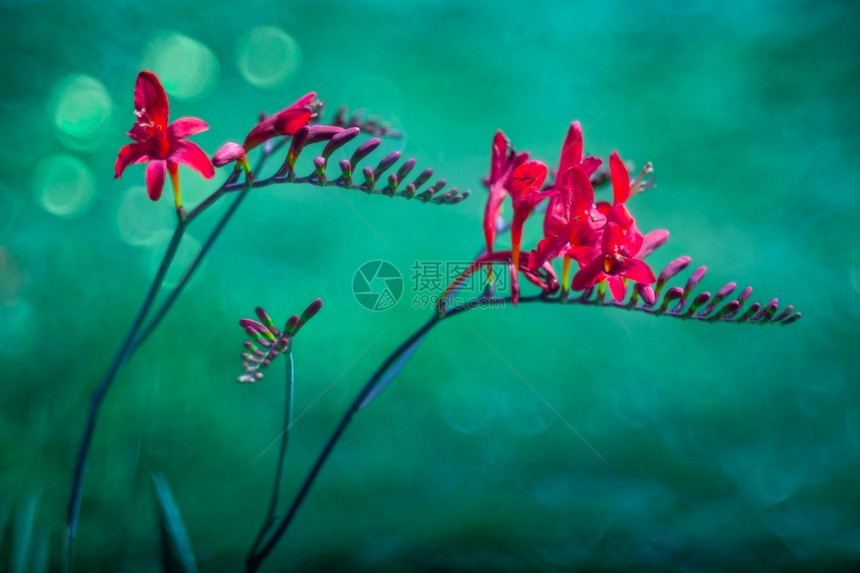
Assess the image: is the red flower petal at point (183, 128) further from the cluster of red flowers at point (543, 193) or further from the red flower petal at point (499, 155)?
the red flower petal at point (499, 155)

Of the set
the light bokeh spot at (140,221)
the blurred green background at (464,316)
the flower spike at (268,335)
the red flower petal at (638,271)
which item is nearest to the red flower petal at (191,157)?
the flower spike at (268,335)

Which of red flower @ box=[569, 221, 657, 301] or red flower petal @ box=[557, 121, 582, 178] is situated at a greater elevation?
red flower petal @ box=[557, 121, 582, 178]

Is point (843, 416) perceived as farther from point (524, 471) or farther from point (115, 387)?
point (115, 387)

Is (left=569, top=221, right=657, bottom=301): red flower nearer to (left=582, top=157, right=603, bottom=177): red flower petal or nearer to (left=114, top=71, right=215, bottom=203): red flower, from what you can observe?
(left=582, top=157, right=603, bottom=177): red flower petal

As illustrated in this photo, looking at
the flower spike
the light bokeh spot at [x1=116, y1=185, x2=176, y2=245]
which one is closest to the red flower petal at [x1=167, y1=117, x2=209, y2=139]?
the flower spike

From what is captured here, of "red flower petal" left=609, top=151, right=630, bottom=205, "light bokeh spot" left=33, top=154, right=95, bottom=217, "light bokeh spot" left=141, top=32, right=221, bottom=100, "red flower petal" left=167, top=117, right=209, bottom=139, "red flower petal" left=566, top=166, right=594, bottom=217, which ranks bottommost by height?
"red flower petal" left=167, top=117, right=209, bottom=139

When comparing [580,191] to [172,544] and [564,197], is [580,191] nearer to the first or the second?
[564,197]
